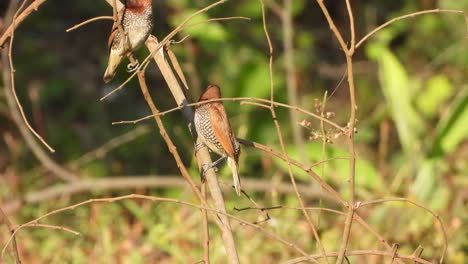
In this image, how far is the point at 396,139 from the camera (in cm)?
760

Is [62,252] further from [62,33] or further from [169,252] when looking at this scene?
[62,33]

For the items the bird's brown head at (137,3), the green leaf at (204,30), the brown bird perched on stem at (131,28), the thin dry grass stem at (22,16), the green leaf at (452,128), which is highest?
the thin dry grass stem at (22,16)

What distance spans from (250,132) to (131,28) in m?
3.36

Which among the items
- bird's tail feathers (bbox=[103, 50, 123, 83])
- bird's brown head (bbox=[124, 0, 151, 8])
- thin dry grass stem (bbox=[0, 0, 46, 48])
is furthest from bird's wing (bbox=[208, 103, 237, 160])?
thin dry grass stem (bbox=[0, 0, 46, 48])

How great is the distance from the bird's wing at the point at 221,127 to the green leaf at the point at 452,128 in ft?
8.60

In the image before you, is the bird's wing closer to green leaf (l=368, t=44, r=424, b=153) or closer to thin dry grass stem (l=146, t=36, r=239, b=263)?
thin dry grass stem (l=146, t=36, r=239, b=263)

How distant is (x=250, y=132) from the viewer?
6.86 metres

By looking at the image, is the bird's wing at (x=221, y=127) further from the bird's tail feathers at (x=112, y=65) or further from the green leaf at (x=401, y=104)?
the green leaf at (x=401, y=104)

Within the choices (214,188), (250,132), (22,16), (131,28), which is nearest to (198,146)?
(214,188)

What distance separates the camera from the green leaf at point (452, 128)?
6027 millimetres

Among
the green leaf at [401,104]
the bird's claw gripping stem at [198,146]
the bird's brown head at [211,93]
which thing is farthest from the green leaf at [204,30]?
the bird's claw gripping stem at [198,146]

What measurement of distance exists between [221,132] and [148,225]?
2.18 metres

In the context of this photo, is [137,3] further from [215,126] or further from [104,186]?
[104,186]

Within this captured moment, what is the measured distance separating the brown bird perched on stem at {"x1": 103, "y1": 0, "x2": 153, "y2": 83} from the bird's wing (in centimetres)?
34
